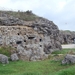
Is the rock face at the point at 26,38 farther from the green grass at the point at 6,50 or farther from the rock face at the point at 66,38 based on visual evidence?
the rock face at the point at 66,38

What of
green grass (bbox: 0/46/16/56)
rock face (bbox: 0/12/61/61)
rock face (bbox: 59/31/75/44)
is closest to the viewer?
green grass (bbox: 0/46/16/56)

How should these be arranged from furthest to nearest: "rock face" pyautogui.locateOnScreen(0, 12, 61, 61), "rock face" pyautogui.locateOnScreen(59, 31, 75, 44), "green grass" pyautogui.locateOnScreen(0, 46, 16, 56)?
"rock face" pyautogui.locateOnScreen(59, 31, 75, 44) → "rock face" pyautogui.locateOnScreen(0, 12, 61, 61) → "green grass" pyautogui.locateOnScreen(0, 46, 16, 56)

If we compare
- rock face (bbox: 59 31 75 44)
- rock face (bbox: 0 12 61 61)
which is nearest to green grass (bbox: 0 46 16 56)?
rock face (bbox: 0 12 61 61)

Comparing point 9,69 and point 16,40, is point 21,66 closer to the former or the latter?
point 9,69

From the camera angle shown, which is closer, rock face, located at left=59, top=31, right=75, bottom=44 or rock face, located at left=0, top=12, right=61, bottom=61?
rock face, located at left=0, top=12, right=61, bottom=61

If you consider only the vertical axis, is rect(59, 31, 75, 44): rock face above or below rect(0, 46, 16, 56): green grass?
above

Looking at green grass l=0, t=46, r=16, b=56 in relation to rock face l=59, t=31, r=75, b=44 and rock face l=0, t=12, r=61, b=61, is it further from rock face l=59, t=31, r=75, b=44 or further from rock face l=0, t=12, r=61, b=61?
rock face l=59, t=31, r=75, b=44

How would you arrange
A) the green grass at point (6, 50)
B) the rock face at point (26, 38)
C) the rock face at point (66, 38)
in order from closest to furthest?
the green grass at point (6, 50) → the rock face at point (26, 38) → the rock face at point (66, 38)

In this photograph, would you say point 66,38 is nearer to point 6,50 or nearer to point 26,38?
point 26,38

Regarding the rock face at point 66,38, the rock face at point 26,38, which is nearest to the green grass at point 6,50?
the rock face at point 26,38

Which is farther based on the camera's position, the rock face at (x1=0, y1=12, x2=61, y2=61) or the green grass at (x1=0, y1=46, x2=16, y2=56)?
the rock face at (x1=0, y1=12, x2=61, y2=61)

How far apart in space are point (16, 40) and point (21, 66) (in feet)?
21.7

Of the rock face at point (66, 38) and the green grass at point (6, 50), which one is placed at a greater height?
the rock face at point (66, 38)

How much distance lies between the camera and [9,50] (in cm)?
2634
